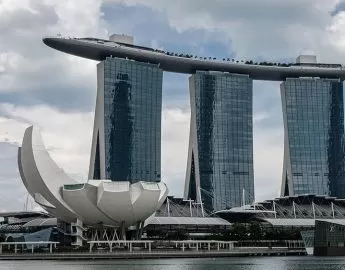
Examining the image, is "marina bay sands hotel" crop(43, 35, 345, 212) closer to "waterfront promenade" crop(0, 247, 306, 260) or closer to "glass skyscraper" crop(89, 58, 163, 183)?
"glass skyscraper" crop(89, 58, 163, 183)

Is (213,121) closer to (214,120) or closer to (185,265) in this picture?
(214,120)

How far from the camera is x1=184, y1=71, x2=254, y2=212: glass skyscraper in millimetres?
140125

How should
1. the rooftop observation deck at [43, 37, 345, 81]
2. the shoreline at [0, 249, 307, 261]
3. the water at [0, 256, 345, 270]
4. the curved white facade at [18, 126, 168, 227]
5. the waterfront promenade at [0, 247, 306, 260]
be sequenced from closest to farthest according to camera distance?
the water at [0, 256, 345, 270] → the shoreline at [0, 249, 307, 261] → the waterfront promenade at [0, 247, 306, 260] → the curved white facade at [18, 126, 168, 227] → the rooftop observation deck at [43, 37, 345, 81]

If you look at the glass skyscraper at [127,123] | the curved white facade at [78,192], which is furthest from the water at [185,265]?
the glass skyscraper at [127,123]

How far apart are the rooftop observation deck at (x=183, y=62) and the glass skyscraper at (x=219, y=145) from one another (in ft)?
8.57

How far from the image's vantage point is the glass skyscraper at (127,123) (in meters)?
131

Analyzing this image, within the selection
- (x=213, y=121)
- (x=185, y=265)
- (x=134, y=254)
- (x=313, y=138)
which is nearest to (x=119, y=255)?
(x=134, y=254)

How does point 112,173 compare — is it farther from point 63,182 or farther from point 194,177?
point 63,182

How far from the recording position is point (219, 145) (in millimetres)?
141500

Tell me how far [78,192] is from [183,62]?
5068 cm

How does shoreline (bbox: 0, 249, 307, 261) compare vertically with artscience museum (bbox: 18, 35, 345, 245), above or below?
below

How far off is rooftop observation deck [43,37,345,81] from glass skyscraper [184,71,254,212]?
8.57 ft

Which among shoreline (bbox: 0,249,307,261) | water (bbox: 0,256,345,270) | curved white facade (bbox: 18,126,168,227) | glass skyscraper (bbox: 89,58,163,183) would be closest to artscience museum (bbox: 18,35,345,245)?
glass skyscraper (bbox: 89,58,163,183)

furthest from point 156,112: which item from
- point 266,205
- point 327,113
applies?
point 327,113
